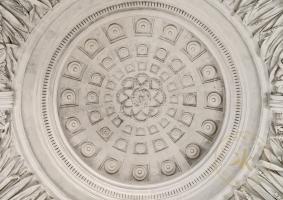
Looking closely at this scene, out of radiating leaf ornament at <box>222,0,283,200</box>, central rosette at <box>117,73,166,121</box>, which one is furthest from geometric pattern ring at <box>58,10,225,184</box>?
radiating leaf ornament at <box>222,0,283,200</box>

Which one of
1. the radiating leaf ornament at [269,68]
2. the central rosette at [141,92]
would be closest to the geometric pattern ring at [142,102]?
the central rosette at [141,92]

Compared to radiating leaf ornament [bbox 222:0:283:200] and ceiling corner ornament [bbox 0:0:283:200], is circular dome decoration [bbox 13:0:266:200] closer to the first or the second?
ceiling corner ornament [bbox 0:0:283:200]

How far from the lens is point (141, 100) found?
1105cm

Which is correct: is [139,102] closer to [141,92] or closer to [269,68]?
[141,92]

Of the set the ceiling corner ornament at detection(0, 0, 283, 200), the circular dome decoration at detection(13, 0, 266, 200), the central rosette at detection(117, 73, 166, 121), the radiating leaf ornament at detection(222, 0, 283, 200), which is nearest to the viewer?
the radiating leaf ornament at detection(222, 0, 283, 200)

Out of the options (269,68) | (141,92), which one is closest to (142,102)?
(141,92)

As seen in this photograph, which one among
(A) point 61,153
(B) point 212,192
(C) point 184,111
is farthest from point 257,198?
(A) point 61,153

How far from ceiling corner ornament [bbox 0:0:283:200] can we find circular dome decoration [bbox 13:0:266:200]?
0.06 ft

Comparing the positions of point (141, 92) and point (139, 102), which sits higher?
point (141, 92)

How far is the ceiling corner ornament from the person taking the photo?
10008mm

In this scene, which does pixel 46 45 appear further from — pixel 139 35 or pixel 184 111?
pixel 184 111

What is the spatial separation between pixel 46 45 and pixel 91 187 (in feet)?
9.13

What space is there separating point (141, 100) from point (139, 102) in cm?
6

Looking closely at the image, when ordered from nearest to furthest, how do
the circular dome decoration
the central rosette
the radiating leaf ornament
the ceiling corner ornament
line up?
the radiating leaf ornament
the ceiling corner ornament
the circular dome decoration
the central rosette
